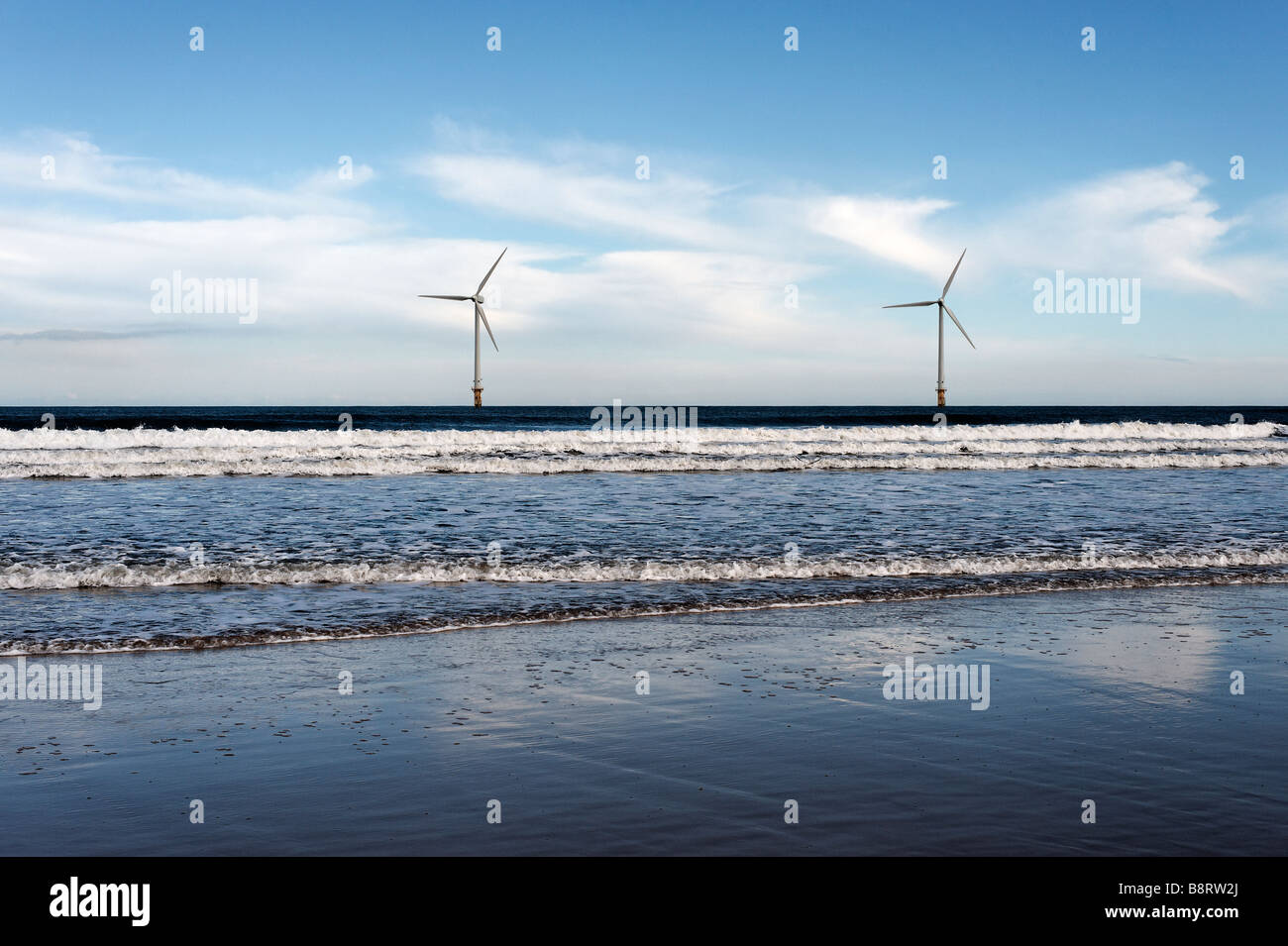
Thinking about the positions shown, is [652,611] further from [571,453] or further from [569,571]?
[571,453]

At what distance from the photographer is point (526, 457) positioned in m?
38.1

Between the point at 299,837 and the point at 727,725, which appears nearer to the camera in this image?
the point at 299,837

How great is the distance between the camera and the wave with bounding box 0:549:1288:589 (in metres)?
13.7

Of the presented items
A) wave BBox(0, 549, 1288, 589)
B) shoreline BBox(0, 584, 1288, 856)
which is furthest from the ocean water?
shoreline BBox(0, 584, 1288, 856)

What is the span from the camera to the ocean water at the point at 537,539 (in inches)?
483

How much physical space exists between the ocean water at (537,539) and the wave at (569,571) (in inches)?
1.8

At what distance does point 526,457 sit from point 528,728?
3106cm

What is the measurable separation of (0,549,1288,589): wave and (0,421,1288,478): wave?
58.5ft

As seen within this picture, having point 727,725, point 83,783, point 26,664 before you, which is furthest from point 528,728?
point 26,664

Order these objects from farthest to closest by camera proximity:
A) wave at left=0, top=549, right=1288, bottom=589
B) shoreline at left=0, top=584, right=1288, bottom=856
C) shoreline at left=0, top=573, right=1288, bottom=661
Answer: wave at left=0, top=549, right=1288, bottom=589 < shoreline at left=0, top=573, right=1288, bottom=661 < shoreline at left=0, top=584, right=1288, bottom=856

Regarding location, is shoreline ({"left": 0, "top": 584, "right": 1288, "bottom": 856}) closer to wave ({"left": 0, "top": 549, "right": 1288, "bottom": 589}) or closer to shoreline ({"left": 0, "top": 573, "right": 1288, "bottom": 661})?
shoreline ({"left": 0, "top": 573, "right": 1288, "bottom": 661})

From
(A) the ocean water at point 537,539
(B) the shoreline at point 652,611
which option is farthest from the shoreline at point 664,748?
(A) the ocean water at point 537,539

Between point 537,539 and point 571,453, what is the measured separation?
78.1 feet
